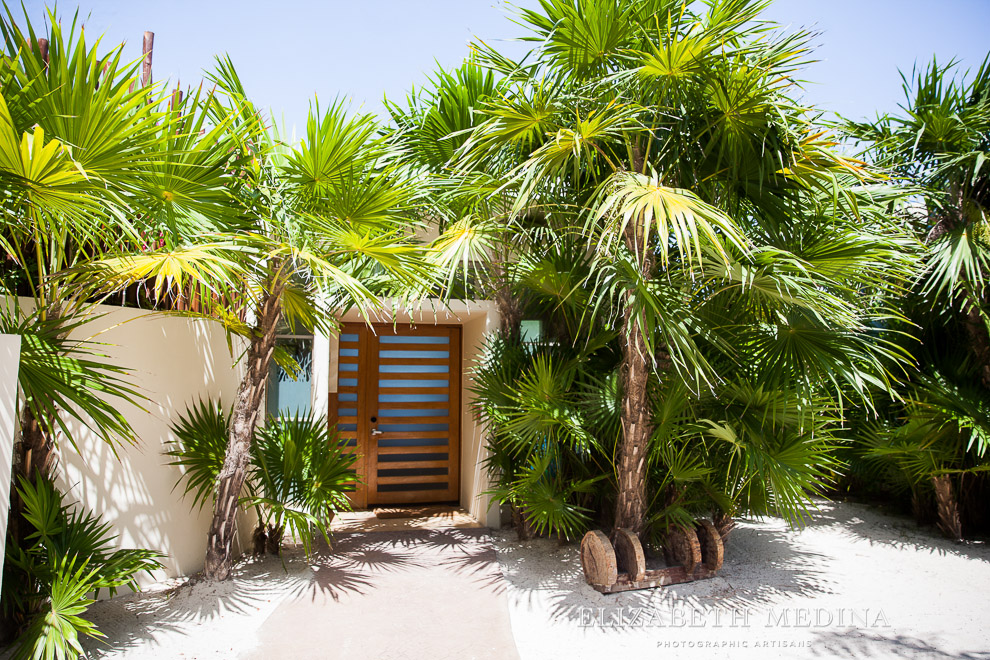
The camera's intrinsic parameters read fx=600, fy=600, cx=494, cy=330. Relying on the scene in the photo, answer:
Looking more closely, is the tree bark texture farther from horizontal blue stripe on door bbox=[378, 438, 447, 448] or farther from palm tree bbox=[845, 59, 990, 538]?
horizontal blue stripe on door bbox=[378, 438, 447, 448]

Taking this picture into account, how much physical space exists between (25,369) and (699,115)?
4008 mm

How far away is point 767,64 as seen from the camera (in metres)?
3.58

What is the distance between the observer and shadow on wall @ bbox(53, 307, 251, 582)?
3.55m

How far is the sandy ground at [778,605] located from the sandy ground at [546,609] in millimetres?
14

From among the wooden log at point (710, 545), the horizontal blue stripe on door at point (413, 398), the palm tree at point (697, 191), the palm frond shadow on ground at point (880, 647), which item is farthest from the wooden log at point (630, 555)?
the horizontal blue stripe on door at point (413, 398)

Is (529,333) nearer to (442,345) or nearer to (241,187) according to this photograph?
(442,345)

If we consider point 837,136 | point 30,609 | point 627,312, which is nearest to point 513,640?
point 627,312

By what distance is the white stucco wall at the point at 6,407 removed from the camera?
235 cm

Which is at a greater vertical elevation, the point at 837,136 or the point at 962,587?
the point at 837,136

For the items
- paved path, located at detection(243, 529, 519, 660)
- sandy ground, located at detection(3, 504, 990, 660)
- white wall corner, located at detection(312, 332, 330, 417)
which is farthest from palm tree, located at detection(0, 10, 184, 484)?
white wall corner, located at detection(312, 332, 330, 417)

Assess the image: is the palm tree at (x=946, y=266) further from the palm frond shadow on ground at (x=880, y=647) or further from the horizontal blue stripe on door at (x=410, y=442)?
the horizontal blue stripe on door at (x=410, y=442)

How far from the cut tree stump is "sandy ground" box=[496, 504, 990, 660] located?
0.25 ft

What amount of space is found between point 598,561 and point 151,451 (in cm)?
311

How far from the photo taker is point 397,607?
405 centimetres
